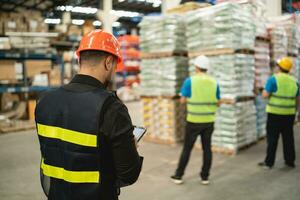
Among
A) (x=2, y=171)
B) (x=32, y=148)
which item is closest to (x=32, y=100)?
(x=32, y=148)

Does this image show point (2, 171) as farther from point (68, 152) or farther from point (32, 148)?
point (68, 152)

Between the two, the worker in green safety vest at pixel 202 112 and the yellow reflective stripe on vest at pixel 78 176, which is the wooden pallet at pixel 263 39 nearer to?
the worker in green safety vest at pixel 202 112

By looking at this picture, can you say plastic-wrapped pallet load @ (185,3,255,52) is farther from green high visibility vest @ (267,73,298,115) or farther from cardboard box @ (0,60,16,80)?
cardboard box @ (0,60,16,80)

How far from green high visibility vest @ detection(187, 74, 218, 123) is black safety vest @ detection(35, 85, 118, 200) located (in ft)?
10.2

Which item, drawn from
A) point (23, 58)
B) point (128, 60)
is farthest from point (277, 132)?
point (128, 60)

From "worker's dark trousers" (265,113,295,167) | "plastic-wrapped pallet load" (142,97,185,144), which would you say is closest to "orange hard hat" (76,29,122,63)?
"worker's dark trousers" (265,113,295,167)

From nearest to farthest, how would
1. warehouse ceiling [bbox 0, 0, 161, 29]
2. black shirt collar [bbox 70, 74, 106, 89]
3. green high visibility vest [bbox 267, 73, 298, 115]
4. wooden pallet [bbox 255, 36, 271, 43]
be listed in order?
black shirt collar [bbox 70, 74, 106, 89] < green high visibility vest [bbox 267, 73, 298, 115] < wooden pallet [bbox 255, 36, 271, 43] < warehouse ceiling [bbox 0, 0, 161, 29]

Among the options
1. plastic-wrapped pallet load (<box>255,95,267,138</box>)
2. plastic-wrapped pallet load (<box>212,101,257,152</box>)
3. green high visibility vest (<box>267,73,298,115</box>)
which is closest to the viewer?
green high visibility vest (<box>267,73,298,115</box>)

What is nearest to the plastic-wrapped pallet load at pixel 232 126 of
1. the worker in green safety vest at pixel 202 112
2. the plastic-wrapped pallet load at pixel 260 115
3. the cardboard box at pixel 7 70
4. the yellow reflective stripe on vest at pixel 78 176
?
the plastic-wrapped pallet load at pixel 260 115

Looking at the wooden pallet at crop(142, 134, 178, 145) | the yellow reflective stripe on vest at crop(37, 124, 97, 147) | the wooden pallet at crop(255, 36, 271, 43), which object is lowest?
the wooden pallet at crop(142, 134, 178, 145)

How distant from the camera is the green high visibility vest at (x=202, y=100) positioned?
16.0 feet

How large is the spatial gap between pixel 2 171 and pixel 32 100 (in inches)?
200

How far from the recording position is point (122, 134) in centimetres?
173

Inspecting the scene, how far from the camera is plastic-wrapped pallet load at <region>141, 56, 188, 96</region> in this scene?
23.9 ft
